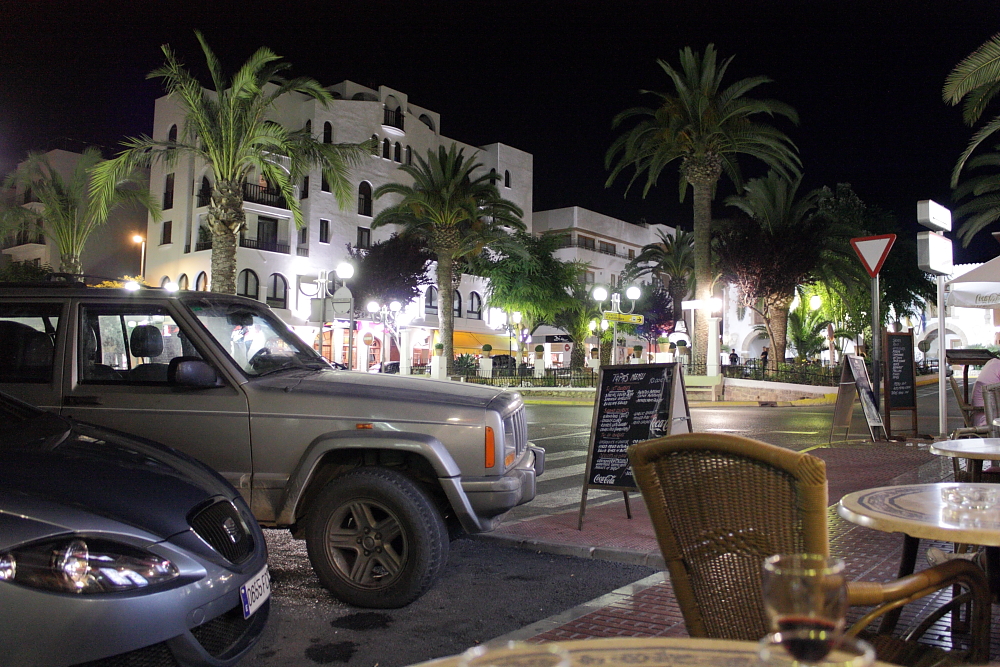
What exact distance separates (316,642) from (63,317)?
112 inches

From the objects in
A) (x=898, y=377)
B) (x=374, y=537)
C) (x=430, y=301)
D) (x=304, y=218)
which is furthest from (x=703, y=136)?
(x=430, y=301)

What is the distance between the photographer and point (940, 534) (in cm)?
262

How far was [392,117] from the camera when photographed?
2005 inches

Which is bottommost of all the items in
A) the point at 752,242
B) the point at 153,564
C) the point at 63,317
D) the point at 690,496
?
the point at 153,564

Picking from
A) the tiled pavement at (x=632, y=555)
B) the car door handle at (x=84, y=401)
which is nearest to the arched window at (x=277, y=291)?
the tiled pavement at (x=632, y=555)

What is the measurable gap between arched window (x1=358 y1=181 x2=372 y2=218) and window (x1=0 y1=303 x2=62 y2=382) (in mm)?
45403

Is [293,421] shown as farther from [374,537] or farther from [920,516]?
[920,516]

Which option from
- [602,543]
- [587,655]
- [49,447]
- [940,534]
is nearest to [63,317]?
[49,447]

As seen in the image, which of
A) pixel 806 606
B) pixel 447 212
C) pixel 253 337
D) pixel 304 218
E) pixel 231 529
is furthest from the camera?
pixel 304 218

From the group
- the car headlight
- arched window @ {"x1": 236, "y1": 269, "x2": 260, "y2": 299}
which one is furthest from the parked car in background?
arched window @ {"x1": 236, "y1": 269, "x2": 260, "y2": 299}

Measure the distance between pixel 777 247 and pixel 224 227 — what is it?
2400 centimetres

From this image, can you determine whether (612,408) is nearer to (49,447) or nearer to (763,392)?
(49,447)

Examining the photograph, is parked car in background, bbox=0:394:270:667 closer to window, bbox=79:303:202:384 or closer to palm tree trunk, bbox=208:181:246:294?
window, bbox=79:303:202:384

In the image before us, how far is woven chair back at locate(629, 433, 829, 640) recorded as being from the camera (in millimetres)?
2307
